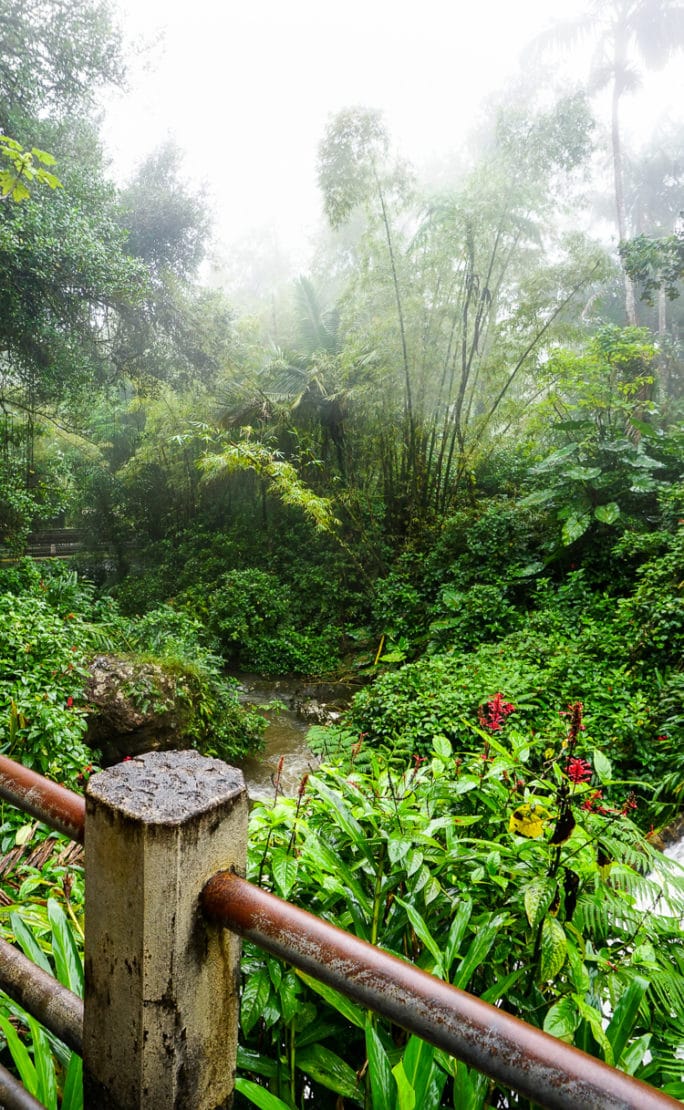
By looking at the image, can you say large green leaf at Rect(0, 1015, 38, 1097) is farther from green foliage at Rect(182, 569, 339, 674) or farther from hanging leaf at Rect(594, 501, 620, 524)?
green foliage at Rect(182, 569, 339, 674)

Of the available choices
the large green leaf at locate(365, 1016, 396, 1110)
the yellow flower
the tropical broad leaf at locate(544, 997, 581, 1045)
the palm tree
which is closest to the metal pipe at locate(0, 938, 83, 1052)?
the large green leaf at locate(365, 1016, 396, 1110)

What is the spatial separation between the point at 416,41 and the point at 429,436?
1088cm

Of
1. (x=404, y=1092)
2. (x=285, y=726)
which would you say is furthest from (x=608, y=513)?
(x=404, y=1092)

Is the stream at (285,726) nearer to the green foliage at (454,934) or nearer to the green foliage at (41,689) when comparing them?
the green foliage at (41,689)

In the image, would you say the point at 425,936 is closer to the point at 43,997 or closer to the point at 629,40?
the point at 43,997

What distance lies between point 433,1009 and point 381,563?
801 centimetres

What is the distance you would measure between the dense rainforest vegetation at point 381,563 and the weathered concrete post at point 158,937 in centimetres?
21

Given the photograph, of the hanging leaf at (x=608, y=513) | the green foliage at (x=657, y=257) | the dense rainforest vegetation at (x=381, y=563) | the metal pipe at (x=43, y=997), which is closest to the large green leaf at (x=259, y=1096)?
the dense rainforest vegetation at (x=381, y=563)

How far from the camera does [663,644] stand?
442cm

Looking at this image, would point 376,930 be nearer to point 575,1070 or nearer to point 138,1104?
point 138,1104

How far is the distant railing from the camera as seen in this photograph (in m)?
0.50

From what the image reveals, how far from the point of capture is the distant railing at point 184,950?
497mm

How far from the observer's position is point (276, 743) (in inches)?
229

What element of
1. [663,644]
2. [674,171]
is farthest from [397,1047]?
[674,171]
